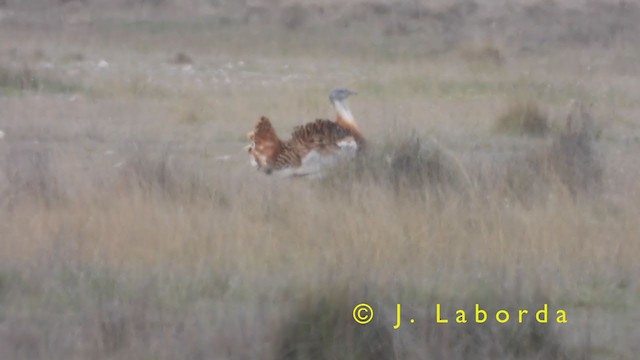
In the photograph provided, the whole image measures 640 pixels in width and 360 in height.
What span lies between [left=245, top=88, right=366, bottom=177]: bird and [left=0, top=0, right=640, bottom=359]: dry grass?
16 cm

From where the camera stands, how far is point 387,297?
24.5 ft

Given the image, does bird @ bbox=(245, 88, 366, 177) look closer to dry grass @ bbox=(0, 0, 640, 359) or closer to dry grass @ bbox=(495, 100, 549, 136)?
dry grass @ bbox=(0, 0, 640, 359)

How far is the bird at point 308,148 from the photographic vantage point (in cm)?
1156

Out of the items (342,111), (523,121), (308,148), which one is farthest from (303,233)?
(523,121)

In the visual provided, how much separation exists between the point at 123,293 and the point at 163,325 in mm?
653

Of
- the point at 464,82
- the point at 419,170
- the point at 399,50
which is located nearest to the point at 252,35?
the point at 399,50

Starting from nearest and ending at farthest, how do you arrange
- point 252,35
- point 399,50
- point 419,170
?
point 419,170 → point 399,50 → point 252,35

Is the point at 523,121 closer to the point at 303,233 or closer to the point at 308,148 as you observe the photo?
the point at 308,148

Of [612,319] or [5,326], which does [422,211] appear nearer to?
[612,319]

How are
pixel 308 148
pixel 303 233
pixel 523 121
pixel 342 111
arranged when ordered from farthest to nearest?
pixel 523 121
pixel 342 111
pixel 308 148
pixel 303 233

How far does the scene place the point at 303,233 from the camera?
371 inches

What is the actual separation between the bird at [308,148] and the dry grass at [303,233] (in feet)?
0.53

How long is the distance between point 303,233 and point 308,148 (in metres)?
2.32

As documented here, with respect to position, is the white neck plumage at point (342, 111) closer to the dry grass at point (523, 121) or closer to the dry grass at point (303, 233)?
the dry grass at point (303, 233)
